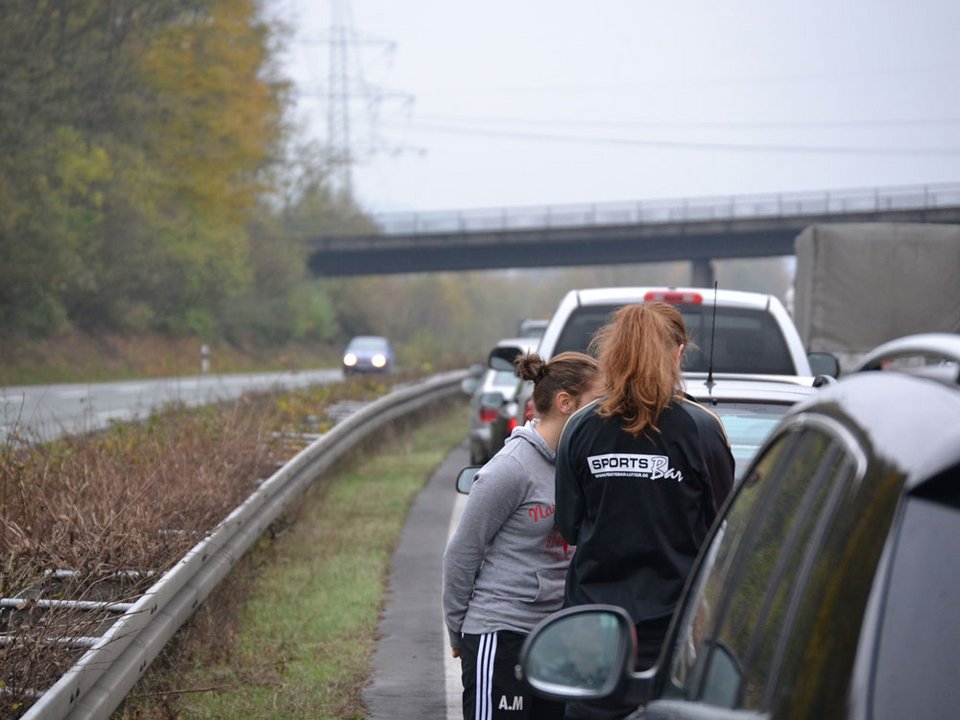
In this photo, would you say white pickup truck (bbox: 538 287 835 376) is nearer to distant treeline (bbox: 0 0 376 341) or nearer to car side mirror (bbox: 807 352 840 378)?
car side mirror (bbox: 807 352 840 378)

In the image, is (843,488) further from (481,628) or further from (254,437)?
(254,437)

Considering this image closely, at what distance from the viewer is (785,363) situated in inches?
328

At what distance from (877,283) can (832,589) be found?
16.6 m

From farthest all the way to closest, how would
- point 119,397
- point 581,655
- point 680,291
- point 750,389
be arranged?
point 119,397
point 680,291
point 750,389
point 581,655

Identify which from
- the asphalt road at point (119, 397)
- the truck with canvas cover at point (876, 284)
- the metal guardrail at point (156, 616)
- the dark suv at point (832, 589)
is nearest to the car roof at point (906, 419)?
the dark suv at point (832, 589)

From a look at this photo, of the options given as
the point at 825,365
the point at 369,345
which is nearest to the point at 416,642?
the point at 825,365

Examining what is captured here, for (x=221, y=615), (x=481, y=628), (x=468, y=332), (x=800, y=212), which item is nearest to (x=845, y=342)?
(x=221, y=615)

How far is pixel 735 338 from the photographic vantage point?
848cm

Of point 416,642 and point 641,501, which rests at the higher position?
point 641,501

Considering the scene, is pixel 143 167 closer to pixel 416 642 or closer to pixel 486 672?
pixel 416 642

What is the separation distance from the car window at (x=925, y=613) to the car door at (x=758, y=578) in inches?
7.2

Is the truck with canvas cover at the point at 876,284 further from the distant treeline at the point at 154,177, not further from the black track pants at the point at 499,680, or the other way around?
the distant treeline at the point at 154,177

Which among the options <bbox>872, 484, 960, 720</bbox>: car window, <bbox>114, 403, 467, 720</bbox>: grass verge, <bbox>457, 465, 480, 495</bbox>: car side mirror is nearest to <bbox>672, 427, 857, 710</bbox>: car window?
<bbox>872, 484, 960, 720</bbox>: car window

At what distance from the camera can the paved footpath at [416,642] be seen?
23.3 feet
